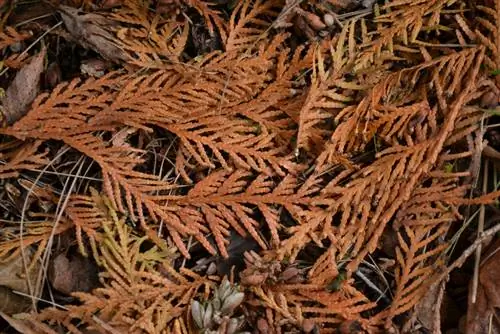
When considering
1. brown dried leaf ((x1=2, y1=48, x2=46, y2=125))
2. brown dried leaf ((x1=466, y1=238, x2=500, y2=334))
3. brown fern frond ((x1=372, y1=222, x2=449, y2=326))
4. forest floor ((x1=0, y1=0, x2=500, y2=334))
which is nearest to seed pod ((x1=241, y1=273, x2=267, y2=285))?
forest floor ((x1=0, y1=0, x2=500, y2=334))

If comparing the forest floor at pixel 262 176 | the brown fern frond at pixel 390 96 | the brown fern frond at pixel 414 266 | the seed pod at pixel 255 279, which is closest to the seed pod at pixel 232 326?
the forest floor at pixel 262 176

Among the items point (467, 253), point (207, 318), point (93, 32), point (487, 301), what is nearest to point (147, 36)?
point (93, 32)

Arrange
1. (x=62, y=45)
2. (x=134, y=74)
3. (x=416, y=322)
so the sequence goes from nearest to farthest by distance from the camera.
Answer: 1. (x=416, y=322)
2. (x=134, y=74)
3. (x=62, y=45)


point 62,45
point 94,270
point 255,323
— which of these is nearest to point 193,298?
point 255,323

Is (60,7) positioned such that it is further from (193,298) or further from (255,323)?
(255,323)

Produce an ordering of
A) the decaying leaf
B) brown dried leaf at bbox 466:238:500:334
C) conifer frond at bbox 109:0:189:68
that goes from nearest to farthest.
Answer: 1. brown dried leaf at bbox 466:238:500:334
2. the decaying leaf
3. conifer frond at bbox 109:0:189:68

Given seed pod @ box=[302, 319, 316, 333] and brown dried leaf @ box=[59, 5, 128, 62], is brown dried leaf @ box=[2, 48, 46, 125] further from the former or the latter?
seed pod @ box=[302, 319, 316, 333]

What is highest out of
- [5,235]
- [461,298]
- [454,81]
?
[454,81]
